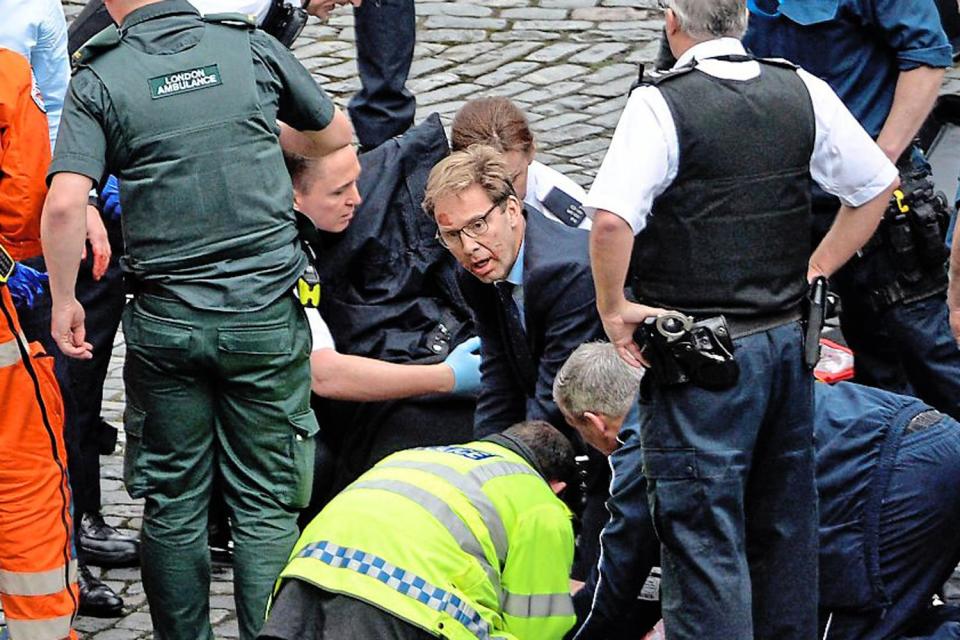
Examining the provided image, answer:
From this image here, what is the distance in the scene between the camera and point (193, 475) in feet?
14.8

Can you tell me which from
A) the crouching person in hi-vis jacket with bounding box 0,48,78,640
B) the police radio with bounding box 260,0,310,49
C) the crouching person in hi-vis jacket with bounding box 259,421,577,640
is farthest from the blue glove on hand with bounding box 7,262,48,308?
the police radio with bounding box 260,0,310,49

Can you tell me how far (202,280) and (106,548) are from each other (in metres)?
1.31

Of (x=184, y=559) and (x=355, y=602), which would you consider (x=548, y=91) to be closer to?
(x=184, y=559)

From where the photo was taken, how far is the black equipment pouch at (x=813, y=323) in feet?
13.0

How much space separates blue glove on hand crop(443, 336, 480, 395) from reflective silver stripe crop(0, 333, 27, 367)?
1.34m

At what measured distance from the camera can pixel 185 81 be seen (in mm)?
4305

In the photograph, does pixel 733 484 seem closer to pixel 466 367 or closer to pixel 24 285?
pixel 466 367

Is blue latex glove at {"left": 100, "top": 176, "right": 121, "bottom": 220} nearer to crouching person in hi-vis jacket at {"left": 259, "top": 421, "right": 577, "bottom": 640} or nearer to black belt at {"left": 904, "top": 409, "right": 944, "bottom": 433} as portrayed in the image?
crouching person in hi-vis jacket at {"left": 259, "top": 421, "right": 577, "bottom": 640}

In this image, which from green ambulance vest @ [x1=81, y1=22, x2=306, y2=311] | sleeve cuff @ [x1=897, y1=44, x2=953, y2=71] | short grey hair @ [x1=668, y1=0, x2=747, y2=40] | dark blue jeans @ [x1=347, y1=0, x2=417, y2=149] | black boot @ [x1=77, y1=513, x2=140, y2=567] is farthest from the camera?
dark blue jeans @ [x1=347, y1=0, x2=417, y2=149]

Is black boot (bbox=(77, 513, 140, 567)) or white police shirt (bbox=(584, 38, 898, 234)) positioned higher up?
white police shirt (bbox=(584, 38, 898, 234))

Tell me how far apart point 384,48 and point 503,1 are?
9.38ft

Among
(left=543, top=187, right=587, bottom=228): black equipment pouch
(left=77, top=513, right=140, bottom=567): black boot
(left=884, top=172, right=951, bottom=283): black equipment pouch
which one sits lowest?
(left=77, top=513, right=140, bottom=567): black boot

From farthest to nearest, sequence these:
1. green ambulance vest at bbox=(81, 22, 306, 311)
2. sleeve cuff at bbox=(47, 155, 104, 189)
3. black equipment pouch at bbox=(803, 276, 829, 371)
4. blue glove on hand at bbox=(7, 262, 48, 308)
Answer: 1. blue glove on hand at bbox=(7, 262, 48, 308)
2. green ambulance vest at bbox=(81, 22, 306, 311)
3. sleeve cuff at bbox=(47, 155, 104, 189)
4. black equipment pouch at bbox=(803, 276, 829, 371)

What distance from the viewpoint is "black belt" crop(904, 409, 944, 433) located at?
4.45 metres
